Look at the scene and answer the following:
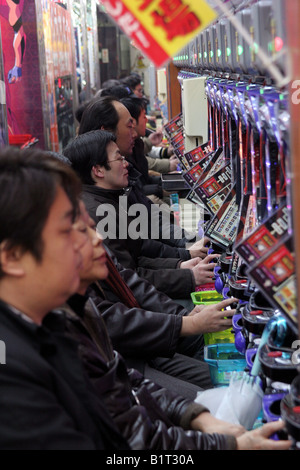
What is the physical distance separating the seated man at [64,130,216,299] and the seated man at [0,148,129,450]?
1.69 metres

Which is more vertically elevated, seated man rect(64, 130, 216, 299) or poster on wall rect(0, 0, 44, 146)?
poster on wall rect(0, 0, 44, 146)

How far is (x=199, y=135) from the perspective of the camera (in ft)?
15.6

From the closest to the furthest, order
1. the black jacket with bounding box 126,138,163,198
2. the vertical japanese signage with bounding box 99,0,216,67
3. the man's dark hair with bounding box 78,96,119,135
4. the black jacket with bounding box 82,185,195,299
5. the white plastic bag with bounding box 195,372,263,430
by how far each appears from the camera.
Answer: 1. the vertical japanese signage with bounding box 99,0,216,67
2. the white plastic bag with bounding box 195,372,263,430
3. the black jacket with bounding box 82,185,195,299
4. the man's dark hair with bounding box 78,96,119,135
5. the black jacket with bounding box 126,138,163,198

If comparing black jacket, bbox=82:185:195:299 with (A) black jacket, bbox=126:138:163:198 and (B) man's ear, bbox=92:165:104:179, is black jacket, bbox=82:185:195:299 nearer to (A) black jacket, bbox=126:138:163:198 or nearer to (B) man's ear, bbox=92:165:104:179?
(B) man's ear, bbox=92:165:104:179

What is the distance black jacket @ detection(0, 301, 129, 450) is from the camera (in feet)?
4.20

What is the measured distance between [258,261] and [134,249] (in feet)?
6.68

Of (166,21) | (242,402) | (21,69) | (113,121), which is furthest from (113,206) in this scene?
(21,69)

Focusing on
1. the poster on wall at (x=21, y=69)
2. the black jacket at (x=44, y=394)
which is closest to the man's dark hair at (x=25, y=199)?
the black jacket at (x=44, y=394)

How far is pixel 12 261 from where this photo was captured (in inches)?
53.0

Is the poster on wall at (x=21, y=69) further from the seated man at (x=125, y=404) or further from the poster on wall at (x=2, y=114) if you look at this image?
the seated man at (x=125, y=404)

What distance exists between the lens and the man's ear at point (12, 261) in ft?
4.38

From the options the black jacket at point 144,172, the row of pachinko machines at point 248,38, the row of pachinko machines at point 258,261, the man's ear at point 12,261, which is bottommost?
the black jacket at point 144,172

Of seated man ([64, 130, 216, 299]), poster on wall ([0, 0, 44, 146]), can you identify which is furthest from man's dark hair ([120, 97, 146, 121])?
seated man ([64, 130, 216, 299])

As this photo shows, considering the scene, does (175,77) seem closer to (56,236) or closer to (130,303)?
(130,303)
